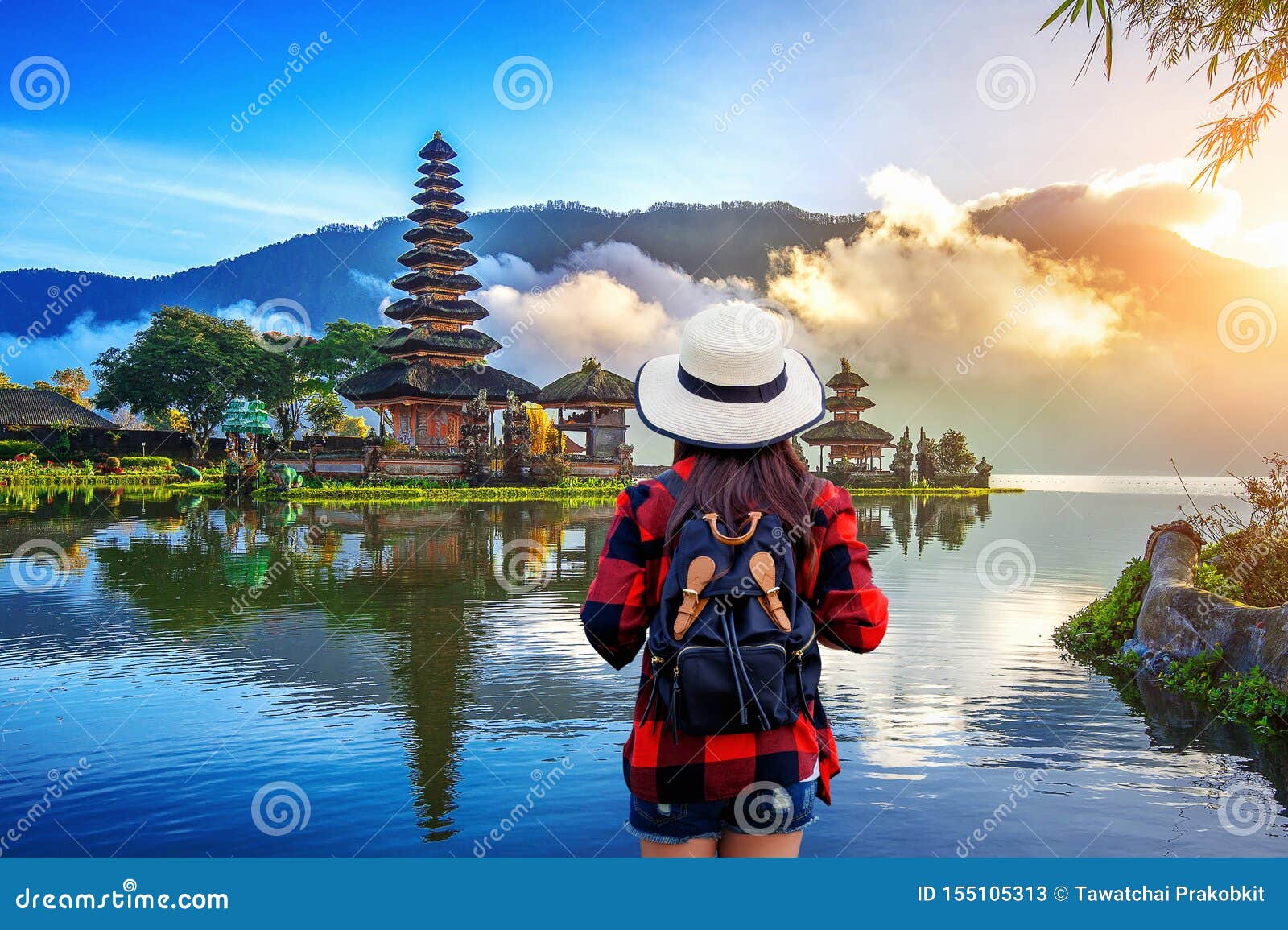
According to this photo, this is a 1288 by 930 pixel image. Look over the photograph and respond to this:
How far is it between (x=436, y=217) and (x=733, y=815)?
137 ft

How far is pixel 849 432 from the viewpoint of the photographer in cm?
4425

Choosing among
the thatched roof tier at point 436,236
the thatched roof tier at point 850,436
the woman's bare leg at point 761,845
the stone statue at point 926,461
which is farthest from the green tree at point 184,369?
the woman's bare leg at point 761,845

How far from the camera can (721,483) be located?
1975 mm

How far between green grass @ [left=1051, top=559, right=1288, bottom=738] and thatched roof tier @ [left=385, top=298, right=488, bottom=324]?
33870 millimetres

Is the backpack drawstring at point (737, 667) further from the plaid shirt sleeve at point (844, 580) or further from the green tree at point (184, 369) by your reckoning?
the green tree at point (184, 369)

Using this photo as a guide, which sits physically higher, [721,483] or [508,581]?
[721,483]

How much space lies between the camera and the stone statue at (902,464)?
4309 cm

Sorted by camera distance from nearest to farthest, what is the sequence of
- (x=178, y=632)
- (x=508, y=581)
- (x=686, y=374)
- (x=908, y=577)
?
1. (x=686, y=374)
2. (x=178, y=632)
3. (x=508, y=581)
4. (x=908, y=577)

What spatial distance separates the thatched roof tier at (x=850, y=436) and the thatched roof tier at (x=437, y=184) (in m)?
20.0

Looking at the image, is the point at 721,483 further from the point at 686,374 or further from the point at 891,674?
the point at 891,674

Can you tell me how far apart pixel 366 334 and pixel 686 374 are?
51347mm

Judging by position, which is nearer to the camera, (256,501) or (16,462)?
(256,501)

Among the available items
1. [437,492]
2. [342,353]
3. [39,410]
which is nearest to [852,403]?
[437,492]

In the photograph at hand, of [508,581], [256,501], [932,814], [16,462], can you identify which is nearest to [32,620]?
[508,581]
